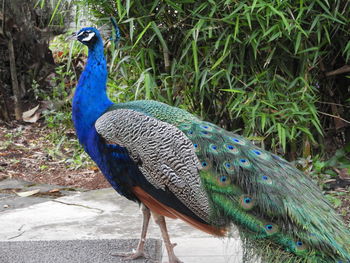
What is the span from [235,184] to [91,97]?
103 cm

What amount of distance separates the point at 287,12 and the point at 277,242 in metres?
2.11

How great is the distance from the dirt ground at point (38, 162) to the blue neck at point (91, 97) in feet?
5.81

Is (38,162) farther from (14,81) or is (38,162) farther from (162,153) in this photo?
(162,153)

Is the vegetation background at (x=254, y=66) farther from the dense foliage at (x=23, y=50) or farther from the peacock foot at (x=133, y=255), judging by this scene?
the dense foliage at (x=23, y=50)

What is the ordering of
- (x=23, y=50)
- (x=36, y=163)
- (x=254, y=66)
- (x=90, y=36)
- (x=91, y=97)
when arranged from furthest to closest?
(x=23, y=50), (x=36, y=163), (x=254, y=66), (x=90, y=36), (x=91, y=97)

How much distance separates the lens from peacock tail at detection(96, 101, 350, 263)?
2.53 m

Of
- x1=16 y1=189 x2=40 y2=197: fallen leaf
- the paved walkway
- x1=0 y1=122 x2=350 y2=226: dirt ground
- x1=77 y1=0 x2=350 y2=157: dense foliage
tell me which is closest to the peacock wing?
the paved walkway

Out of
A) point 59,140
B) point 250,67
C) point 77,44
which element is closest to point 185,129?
point 250,67

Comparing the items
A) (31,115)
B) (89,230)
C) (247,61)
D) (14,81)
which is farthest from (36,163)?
(247,61)

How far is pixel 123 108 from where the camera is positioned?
3107 millimetres

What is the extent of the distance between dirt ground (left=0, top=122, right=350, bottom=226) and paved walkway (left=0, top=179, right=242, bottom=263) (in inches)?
19.1

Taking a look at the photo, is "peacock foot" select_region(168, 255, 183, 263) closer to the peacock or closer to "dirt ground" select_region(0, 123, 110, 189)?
the peacock

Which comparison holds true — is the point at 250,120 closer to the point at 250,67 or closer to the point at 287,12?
the point at 250,67

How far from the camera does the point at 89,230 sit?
377 cm
